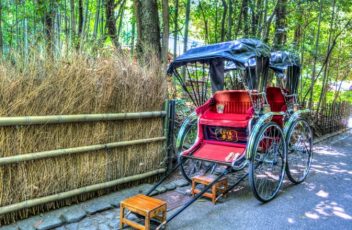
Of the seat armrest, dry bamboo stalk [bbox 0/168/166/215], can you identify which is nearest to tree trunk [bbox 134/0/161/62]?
the seat armrest

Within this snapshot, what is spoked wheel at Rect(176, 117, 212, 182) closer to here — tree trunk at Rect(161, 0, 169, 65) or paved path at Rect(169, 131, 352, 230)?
paved path at Rect(169, 131, 352, 230)

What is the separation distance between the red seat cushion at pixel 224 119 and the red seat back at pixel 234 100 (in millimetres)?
107

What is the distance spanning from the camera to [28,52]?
2783 mm

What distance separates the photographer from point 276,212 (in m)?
3.16

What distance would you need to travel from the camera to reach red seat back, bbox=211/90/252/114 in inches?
145

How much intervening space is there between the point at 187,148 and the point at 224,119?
856mm

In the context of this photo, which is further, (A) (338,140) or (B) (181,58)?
(A) (338,140)

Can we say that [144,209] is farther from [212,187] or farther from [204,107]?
[204,107]

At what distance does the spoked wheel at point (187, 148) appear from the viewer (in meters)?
3.66

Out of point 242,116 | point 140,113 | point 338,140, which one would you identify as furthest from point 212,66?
point 338,140

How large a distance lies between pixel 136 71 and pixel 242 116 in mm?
1338

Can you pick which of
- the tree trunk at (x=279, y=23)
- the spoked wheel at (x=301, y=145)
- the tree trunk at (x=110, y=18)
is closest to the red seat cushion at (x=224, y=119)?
the spoked wheel at (x=301, y=145)

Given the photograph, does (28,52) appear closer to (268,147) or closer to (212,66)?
(212,66)

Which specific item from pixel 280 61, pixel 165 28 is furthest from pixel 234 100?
pixel 165 28
